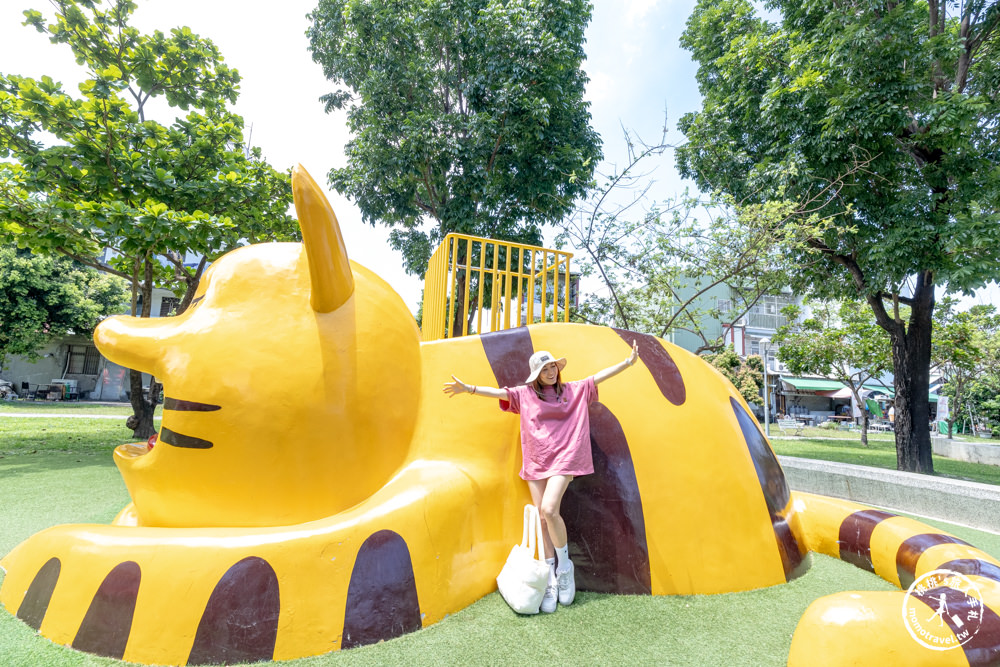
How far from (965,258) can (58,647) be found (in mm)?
10681

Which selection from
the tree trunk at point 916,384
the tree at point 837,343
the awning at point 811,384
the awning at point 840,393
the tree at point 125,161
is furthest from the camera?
the awning at point 840,393

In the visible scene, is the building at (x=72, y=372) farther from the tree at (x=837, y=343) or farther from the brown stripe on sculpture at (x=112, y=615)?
the tree at (x=837, y=343)

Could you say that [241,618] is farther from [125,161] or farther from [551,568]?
[125,161]

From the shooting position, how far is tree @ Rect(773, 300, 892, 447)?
16000 mm

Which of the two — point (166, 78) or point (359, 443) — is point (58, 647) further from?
point (166, 78)

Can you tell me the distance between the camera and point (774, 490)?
3260mm

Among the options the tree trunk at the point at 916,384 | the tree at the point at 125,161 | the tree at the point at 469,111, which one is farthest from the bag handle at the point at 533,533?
the tree trunk at the point at 916,384

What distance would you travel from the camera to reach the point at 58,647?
2123 millimetres

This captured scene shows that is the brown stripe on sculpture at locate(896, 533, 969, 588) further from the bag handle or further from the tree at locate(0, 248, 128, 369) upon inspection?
the tree at locate(0, 248, 128, 369)

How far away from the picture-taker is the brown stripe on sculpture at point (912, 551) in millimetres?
2859

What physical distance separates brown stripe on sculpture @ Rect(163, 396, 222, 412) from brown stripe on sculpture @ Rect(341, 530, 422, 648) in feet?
3.39

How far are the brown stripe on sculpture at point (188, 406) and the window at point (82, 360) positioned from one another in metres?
26.0

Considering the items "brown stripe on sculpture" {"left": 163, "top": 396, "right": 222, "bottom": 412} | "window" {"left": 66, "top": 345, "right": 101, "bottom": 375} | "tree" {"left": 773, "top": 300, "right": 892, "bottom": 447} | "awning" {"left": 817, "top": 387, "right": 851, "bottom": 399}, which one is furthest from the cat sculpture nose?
"awning" {"left": 817, "top": 387, "right": 851, "bottom": 399}

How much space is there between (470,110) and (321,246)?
995 cm
